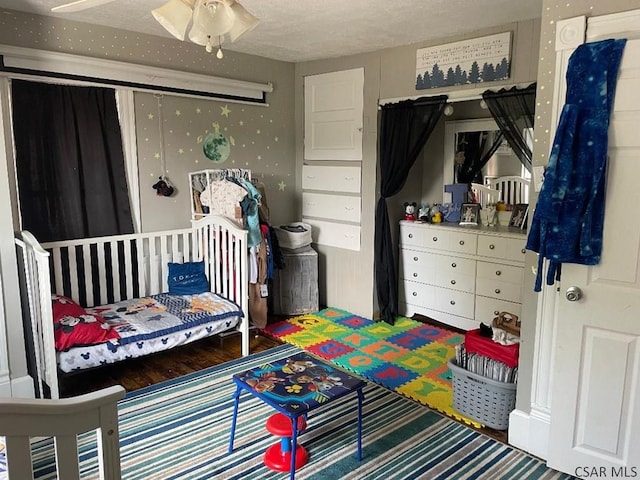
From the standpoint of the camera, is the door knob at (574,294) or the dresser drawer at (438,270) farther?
the dresser drawer at (438,270)

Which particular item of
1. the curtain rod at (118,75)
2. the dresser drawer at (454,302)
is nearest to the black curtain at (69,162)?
the curtain rod at (118,75)

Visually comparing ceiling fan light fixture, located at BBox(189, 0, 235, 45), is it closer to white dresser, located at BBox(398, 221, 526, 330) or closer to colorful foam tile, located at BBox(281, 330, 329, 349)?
colorful foam tile, located at BBox(281, 330, 329, 349)

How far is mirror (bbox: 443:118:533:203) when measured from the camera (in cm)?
399

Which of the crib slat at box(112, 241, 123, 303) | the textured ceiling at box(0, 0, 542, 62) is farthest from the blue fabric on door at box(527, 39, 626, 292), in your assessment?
the crib slat at box(112, 241, 123, 303)

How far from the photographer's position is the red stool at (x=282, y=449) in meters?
2.22

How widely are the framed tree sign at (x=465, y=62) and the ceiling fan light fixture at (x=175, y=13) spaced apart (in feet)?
7.36

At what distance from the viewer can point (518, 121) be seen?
3.22m

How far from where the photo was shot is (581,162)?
1959 millimetres

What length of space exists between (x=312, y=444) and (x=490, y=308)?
200cm

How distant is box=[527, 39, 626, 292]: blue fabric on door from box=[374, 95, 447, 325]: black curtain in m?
1.64

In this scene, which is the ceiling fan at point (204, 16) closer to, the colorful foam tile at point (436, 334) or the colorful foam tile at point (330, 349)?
the colorful foam tile at point (330, 349)

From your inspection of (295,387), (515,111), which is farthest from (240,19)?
(515,111)

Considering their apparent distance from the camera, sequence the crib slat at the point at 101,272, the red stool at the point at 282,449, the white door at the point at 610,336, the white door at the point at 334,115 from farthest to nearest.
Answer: the white door at the point at 334,115, the crib slat at the point at 101,272, the red stool at the point at 282,449, the white door at the point at 610,336

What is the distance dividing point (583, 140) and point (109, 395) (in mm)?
1891
